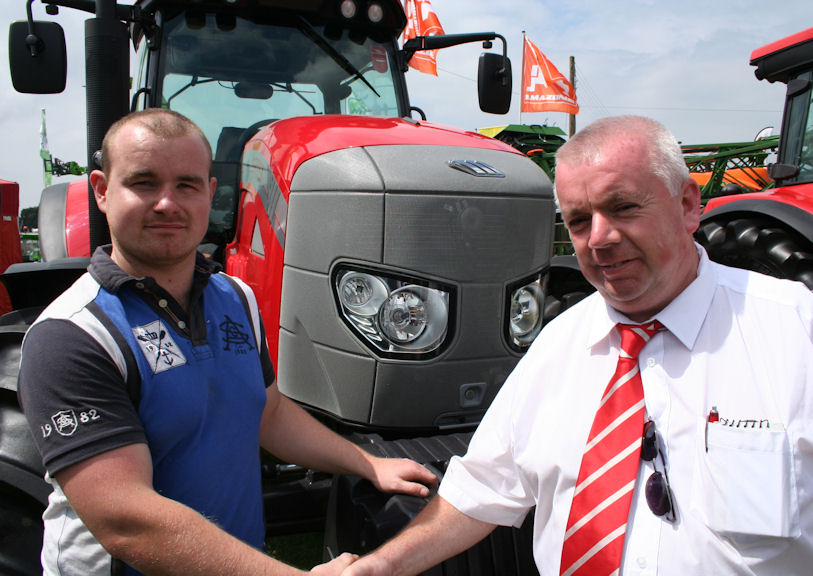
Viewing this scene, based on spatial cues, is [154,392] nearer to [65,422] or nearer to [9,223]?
[65,422]

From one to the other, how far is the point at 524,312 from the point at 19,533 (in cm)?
178

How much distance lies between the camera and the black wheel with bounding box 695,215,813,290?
12.8 feet

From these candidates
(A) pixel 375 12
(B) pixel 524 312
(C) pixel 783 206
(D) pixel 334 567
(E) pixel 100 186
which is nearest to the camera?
(D) pixel 334 567

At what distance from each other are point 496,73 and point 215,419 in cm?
256

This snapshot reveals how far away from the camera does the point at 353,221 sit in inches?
86.2

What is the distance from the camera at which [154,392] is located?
5.07ft

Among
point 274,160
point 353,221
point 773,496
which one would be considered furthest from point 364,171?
point 773,496

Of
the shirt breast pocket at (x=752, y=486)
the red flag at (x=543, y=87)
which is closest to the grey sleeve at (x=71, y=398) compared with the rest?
the shirt breast pocket at (x=752, y=486)

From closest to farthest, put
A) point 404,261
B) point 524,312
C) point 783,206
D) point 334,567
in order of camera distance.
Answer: point 334,567 < point 404,261 < point 524,312 < point 783,206

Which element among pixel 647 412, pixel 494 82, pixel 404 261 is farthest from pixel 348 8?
pixel 647 412

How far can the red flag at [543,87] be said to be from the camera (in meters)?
13.4

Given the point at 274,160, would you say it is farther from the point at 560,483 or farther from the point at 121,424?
the point at 560,483

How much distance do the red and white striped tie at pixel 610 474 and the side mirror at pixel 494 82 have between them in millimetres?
2329

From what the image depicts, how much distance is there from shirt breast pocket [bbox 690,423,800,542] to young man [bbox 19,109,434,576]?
0.86m
